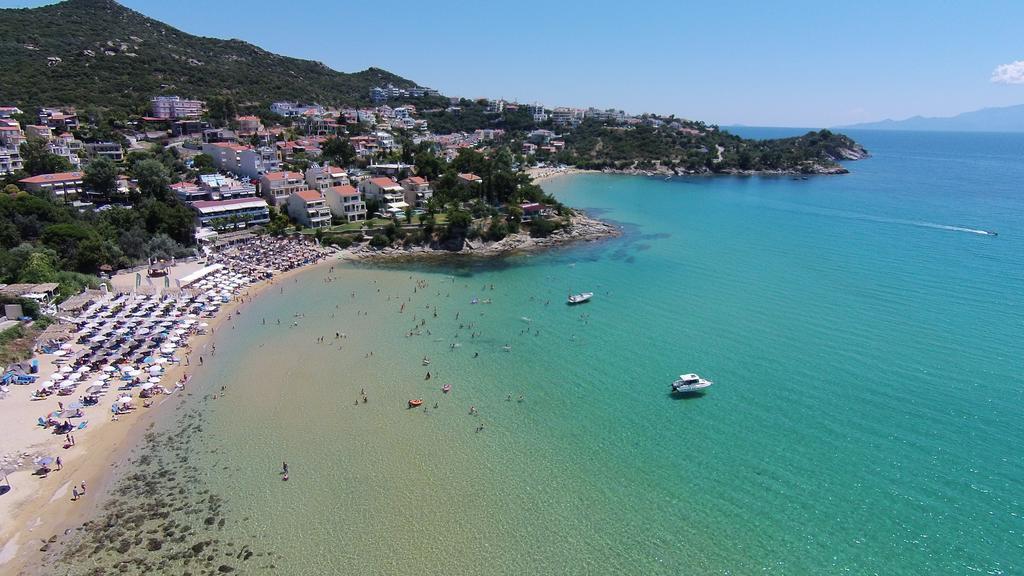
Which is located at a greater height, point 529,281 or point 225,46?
point 225,46

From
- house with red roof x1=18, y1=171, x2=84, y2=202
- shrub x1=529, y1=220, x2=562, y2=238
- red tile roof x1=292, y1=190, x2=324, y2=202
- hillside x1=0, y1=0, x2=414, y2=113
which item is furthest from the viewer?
hillside x1=0, y1=0, x2=414, y2=113

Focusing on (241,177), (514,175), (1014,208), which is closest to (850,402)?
(514,175)

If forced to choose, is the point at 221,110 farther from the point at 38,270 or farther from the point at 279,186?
the point at 38,270

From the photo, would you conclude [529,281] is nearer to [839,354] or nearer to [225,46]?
[839,354]

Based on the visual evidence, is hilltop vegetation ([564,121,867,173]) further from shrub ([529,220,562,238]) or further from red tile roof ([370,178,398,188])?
shrub ([529,220,562,238])

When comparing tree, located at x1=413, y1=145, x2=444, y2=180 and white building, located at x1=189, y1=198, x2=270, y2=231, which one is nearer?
white building, located at x1=189, y1=198, x2=270, y2=231

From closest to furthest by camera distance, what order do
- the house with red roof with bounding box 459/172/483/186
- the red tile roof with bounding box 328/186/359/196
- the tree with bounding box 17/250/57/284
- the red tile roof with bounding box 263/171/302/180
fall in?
the tree with bounding box 17/250/57/284
the red tile roof with bounding box 328/186/359/196
the red tile roof with bounding box 263/171/302/180
the house with red roof with bounding box 459/172/483/186

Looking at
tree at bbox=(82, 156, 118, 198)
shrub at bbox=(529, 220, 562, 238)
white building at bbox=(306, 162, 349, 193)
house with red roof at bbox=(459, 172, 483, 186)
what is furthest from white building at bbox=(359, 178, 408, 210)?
tree at bbox=(82, 156, 118, 198)
